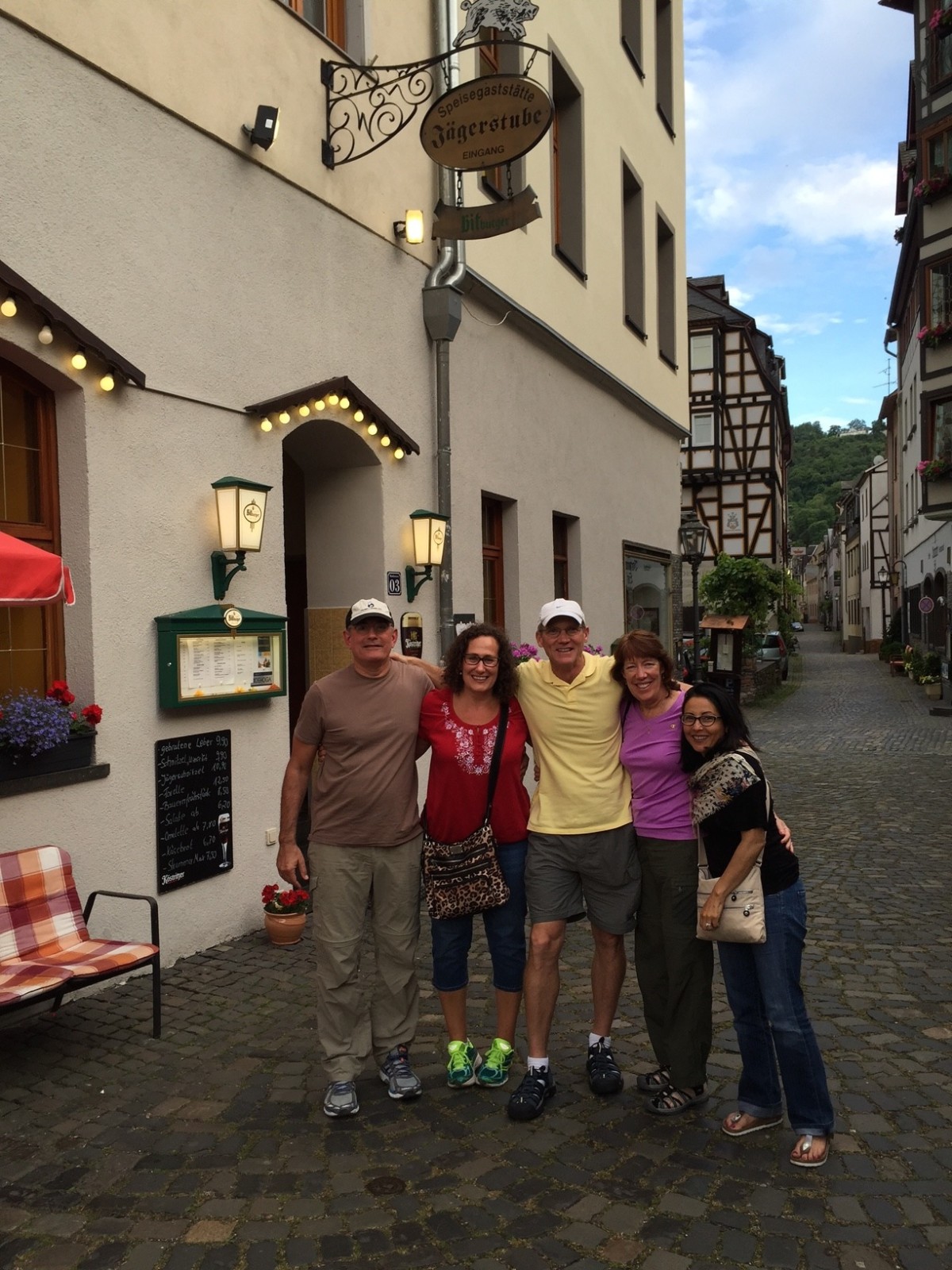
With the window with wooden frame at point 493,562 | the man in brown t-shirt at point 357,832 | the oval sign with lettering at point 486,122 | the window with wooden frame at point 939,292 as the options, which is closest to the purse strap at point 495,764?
the man in brown t-shirt at point 357,832

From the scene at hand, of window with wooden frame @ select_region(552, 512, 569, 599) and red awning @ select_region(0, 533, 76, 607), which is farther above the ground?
window with wooden frame @ select_region(552, 512, 569, 599)

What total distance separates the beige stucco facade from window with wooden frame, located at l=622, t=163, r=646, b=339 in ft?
15.8

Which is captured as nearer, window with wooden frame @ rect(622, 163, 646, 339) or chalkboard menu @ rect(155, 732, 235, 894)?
chalkboard menu @ rect(155, 732, 235, 894)

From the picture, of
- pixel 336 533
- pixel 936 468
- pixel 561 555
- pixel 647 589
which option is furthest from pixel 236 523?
pixel 936 468

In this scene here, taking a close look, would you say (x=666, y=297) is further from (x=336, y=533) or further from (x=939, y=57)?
(x=939, y=57)

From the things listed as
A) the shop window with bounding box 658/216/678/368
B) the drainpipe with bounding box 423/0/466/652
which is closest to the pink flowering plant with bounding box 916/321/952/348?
the shop window with bounding box 658/216/678/368

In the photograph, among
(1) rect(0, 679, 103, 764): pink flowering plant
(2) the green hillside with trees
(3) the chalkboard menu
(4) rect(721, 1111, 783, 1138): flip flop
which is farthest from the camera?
(2) the green hillside with trees

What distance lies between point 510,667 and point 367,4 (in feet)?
18.5

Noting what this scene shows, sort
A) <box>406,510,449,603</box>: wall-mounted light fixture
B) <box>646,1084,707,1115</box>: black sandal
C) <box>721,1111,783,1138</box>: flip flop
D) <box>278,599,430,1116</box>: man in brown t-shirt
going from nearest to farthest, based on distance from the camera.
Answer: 1. <box>721,1111,783,1138</box>: flip flop
2. <box>646,1084,707,1115</box>: black sandal
3. <box>278,599,430,1116</box>: man in brown t-shirt
4. <box>406,510,449,603</box>: wall-mounted light fixture

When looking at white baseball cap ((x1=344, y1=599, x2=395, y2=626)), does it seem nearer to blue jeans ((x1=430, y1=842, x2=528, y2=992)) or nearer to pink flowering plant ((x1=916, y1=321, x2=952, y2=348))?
blue jeans ((x1=430, y1=842, x2=528, y2=992))

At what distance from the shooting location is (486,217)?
7.13 metres

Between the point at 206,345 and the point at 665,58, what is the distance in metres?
12.3

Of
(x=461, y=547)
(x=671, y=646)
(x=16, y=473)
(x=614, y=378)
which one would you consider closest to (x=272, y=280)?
(x=16, y=473)

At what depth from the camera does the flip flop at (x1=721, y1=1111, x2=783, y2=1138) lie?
11.9ft
